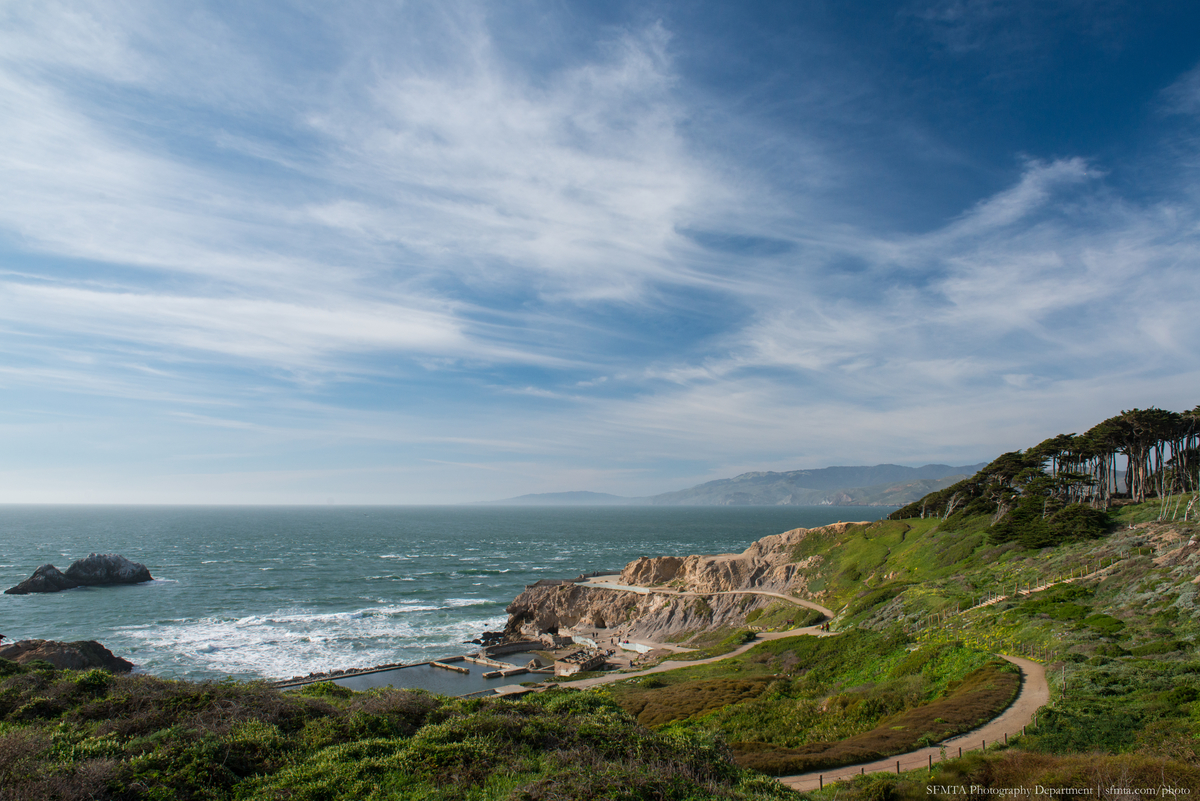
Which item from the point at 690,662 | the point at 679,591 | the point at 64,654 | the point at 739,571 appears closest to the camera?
the point at 64,654

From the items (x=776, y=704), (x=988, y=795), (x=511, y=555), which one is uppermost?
(x=988, y=795)

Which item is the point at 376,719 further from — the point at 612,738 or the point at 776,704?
the point at 776,704

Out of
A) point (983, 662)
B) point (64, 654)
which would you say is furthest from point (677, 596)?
point (64, 654)

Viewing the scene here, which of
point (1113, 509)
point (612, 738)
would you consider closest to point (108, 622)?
point (612, 738)

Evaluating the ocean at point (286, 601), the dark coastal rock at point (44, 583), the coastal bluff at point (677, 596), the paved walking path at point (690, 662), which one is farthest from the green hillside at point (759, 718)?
the dark coastal rock at point (44, 583)

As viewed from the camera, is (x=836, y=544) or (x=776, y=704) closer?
(x=776, y=704)

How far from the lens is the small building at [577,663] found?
187 ft

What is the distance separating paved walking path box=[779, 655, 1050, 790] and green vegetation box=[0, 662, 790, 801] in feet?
16.8

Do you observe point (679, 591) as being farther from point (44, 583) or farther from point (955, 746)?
point (44, 583)

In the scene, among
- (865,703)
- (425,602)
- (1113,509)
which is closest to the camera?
(865,703)

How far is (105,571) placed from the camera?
101312mm

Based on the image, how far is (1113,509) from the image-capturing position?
66625 millimetres

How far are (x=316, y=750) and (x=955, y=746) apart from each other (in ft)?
76.2

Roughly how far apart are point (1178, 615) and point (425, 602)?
87456mm
